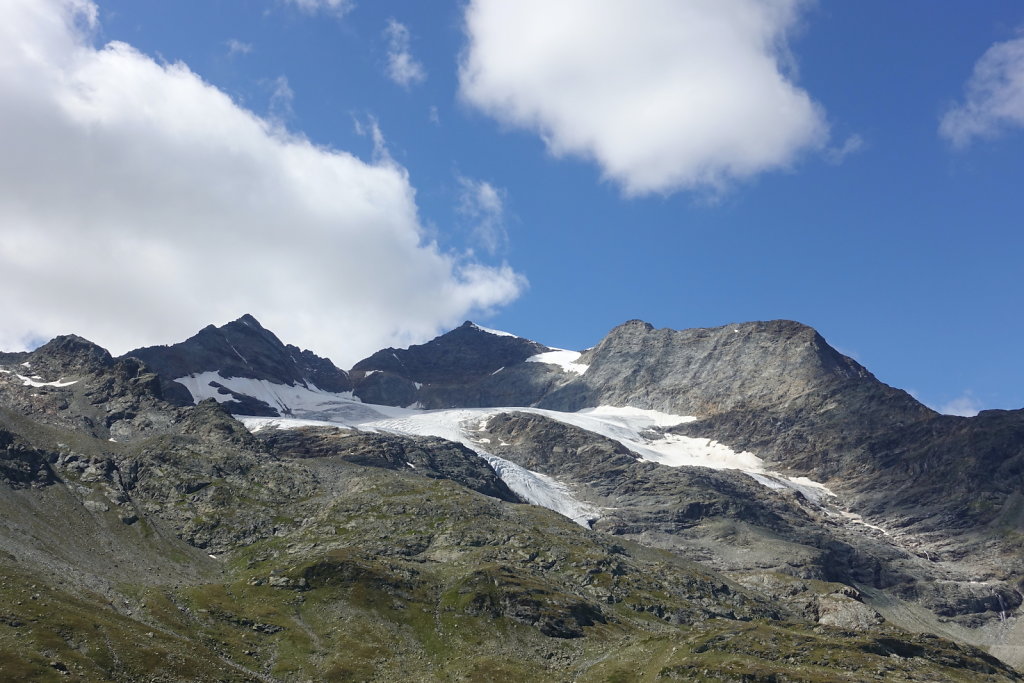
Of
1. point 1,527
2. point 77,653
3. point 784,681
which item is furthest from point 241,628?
point 784,681

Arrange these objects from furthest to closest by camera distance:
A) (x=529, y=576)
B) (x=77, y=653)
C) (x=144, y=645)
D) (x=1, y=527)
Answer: (x=529, y=576), (x=1, y=527), (x=144, y=645), (x=77, y=653)

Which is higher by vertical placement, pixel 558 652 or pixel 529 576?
pixel 529 576

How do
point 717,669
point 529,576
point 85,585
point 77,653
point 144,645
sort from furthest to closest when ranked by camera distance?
point 529,576 < point 85,585 < point 717,669 < point 144,645 < point 77,653

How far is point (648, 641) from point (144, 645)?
8512 centimetres

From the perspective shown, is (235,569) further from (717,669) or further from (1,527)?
(717,669)

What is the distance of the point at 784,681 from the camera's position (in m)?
131

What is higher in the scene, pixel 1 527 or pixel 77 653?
pixel 1 527

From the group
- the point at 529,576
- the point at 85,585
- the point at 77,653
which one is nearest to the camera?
the point at 77,653

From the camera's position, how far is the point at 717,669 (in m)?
137

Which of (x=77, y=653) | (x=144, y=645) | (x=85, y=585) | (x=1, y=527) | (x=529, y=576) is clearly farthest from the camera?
(x=529, y=576)

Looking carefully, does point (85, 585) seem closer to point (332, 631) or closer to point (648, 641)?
point (332, 631)

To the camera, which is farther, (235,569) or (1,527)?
(235,569)

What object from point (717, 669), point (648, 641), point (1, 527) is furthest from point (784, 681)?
point (1, 527)

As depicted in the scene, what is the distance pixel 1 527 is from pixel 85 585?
96.2 ft
